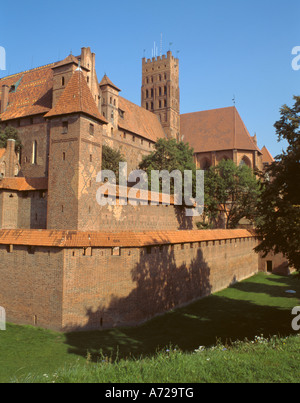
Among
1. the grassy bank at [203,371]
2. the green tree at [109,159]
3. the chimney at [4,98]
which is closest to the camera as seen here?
the grassy bank at [203,371]

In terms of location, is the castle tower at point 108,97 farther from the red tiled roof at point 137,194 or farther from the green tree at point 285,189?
the green tree at point 285,189

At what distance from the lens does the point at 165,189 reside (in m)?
29.4

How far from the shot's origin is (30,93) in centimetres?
3008

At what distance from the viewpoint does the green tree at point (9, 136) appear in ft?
91.6

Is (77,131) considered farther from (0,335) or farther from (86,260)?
(0,335)

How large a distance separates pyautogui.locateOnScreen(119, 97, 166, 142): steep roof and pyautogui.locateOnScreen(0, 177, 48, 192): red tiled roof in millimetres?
16710

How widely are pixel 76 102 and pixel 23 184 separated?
689 centimetres

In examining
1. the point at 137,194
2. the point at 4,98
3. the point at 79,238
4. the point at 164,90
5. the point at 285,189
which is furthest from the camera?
the point at 164,90

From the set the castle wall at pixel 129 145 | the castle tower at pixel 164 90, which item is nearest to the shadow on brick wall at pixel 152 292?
the castle wall at pixel 129 145

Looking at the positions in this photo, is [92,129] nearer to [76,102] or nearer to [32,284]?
[76,102]

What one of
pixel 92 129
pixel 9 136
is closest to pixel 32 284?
pixel 92 129

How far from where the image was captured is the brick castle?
14.2 meters

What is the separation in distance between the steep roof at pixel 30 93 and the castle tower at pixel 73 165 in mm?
9867
